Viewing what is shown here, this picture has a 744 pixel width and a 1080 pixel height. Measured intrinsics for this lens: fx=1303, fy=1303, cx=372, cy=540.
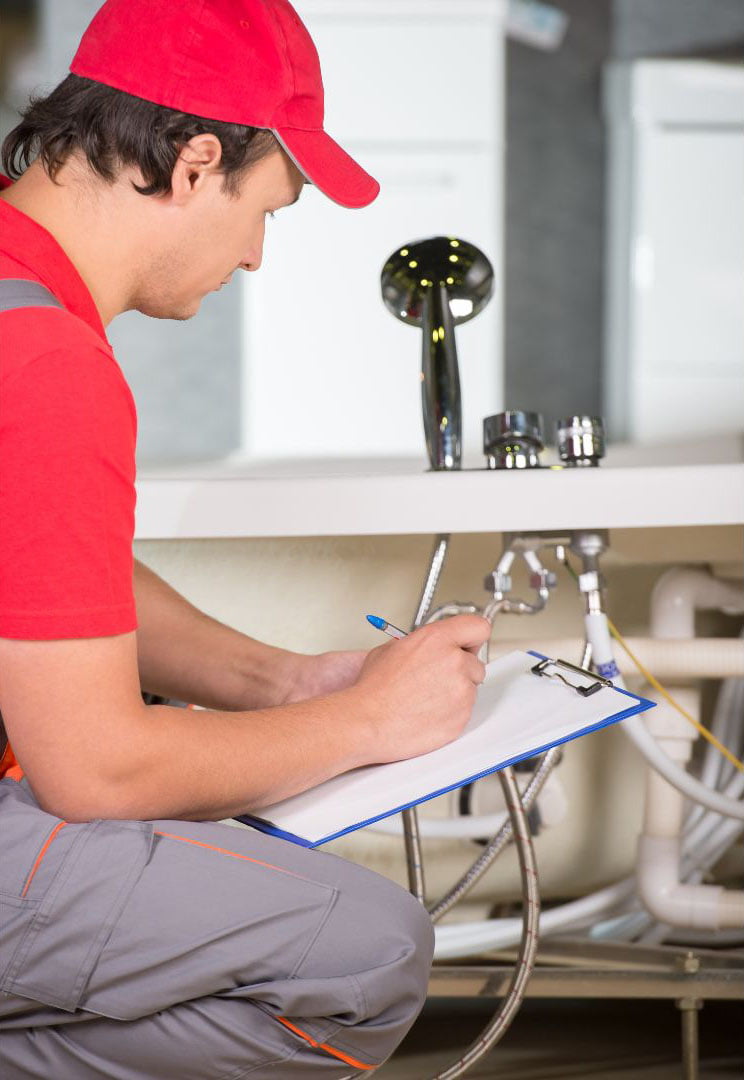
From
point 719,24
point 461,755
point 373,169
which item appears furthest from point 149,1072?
point 719,24

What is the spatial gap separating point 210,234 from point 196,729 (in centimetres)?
35

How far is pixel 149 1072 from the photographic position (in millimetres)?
788

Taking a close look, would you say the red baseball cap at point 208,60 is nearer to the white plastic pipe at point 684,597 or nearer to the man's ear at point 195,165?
the man's ear at point 195,165

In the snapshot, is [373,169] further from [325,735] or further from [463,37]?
[325,735]

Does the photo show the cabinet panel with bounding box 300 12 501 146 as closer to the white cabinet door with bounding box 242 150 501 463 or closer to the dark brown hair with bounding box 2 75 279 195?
the white cabinet door with bounding box 242 150 501 463

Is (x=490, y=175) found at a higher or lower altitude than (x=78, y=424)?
higher

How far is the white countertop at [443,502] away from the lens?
1087mm

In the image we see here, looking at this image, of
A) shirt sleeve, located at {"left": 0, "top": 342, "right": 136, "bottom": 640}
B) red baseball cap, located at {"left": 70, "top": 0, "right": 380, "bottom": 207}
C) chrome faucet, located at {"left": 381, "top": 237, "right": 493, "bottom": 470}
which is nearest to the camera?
shirt sleeve, located at {"left": 0, "top": 342, "right": 136, "bottom": 640}

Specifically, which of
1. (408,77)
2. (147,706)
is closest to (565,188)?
(408,77)

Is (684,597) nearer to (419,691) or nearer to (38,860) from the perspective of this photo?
(419,691)

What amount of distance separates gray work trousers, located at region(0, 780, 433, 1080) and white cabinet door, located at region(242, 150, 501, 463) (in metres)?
2.37

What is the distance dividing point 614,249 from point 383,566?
2.46 metres

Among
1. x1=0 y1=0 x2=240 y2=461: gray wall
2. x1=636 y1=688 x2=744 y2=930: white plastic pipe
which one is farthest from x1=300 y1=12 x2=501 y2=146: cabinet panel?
x1=636 y1=688 x2=744 y2=930: white plastic pipe

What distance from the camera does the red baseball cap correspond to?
2.78 ft
